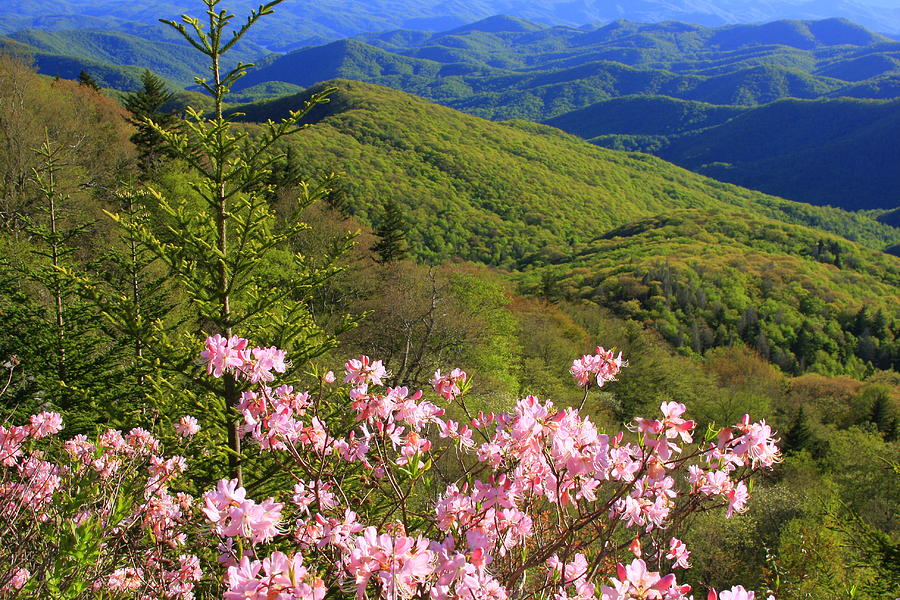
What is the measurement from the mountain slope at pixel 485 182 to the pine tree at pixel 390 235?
123 feet

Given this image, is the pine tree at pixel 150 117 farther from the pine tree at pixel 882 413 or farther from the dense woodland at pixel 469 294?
the pine tree at pixel 882 413

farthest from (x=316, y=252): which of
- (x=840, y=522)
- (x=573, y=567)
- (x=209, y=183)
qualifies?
(x=573, y=567)

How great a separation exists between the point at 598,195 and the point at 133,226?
4491 inches

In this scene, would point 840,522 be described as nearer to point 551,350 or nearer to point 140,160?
point 551,350

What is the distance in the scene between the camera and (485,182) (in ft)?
316

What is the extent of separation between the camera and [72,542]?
204 cm

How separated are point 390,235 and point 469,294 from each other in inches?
242

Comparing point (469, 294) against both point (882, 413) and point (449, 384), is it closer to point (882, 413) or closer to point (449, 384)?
point (449, 384)

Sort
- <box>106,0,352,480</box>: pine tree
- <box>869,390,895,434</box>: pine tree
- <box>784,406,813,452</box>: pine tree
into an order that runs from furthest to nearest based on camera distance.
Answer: <box>869,390,895,434</box>: pine tree < <box>784,406,813,452</box>: pine tree < <box>106,0,352,480</box>: pine tree

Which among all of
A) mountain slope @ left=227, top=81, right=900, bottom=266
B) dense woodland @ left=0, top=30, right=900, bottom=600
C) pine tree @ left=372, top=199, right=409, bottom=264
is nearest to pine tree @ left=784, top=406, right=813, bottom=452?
dense woodland @ left=0, top=30, right=900, bottom=600

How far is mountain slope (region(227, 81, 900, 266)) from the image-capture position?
7981cm

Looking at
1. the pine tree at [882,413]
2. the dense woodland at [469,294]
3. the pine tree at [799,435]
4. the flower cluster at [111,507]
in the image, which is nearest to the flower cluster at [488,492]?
A: the flower cluster at [111,507]

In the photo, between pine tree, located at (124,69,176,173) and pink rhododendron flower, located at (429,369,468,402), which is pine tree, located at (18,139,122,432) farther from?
pine tree, located at (124,69,176,173)

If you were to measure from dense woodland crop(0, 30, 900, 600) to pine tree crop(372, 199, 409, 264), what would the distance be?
116mm
